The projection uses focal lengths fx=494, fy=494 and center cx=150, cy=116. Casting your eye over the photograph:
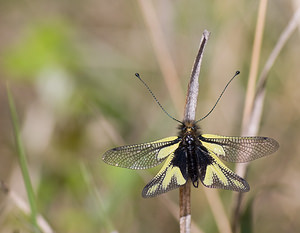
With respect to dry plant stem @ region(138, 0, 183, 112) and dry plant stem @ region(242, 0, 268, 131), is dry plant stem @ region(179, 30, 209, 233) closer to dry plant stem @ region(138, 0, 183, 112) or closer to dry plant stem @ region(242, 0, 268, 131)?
dry plant stem @ region(242, 0, 268, 131)

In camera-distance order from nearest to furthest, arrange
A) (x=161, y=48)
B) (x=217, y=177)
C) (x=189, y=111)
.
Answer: (x=189, y=111), (x=217, y=177), (x=161, y=48)

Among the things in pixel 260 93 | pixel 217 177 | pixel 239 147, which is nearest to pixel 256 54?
pixel 260 93

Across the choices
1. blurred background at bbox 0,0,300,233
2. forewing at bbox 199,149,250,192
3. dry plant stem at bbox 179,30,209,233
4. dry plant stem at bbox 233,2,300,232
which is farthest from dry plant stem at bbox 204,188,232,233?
dry plant stem at bbox 179,30,209,233

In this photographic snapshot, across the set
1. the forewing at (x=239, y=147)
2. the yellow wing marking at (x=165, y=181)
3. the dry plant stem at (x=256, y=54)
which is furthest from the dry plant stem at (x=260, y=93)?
the yellow wing marking at (x=165, y=181)

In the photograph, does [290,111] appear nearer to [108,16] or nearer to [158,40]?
[158,40]

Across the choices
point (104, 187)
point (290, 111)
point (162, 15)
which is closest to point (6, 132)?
point (104, 187)

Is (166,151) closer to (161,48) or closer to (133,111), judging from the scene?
(161,48)

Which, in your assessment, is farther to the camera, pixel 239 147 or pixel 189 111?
pixel 239 147
